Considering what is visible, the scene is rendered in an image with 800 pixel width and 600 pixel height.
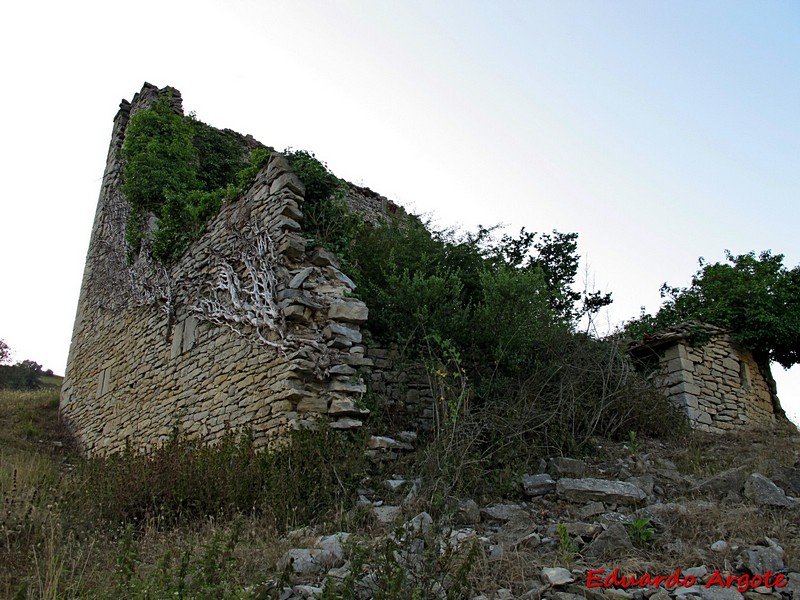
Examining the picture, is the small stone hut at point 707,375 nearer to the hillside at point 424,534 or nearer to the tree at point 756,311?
the tree at point 756,311

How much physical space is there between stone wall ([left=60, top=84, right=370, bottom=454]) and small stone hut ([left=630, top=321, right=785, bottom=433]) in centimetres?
640

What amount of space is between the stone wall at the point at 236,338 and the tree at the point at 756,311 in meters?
6.71

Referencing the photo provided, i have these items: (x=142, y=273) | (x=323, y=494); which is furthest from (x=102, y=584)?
(x=142, y=273)

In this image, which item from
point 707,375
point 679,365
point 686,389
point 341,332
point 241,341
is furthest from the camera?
point 707,375

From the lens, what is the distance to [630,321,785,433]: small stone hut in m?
11.0

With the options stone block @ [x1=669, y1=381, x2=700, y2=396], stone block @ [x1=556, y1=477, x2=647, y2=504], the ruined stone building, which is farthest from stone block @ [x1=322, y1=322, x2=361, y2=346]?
stone block @ [x1=669, y1=381, x2=700, y2=396]

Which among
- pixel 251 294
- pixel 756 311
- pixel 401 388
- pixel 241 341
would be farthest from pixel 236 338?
pixel 756 311

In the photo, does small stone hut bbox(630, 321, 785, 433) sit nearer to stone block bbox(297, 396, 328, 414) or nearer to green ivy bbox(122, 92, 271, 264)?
stone block bbox(297, 396, 328, 414)

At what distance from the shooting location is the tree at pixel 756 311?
12.0 m

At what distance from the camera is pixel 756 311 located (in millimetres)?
12148

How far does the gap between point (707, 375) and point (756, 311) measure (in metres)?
1.93

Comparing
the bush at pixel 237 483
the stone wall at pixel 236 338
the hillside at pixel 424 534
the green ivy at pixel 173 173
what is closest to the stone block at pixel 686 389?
the hillside at pixel 424 534

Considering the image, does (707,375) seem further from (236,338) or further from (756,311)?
(236,338)

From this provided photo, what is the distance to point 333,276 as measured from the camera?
7.66 m
